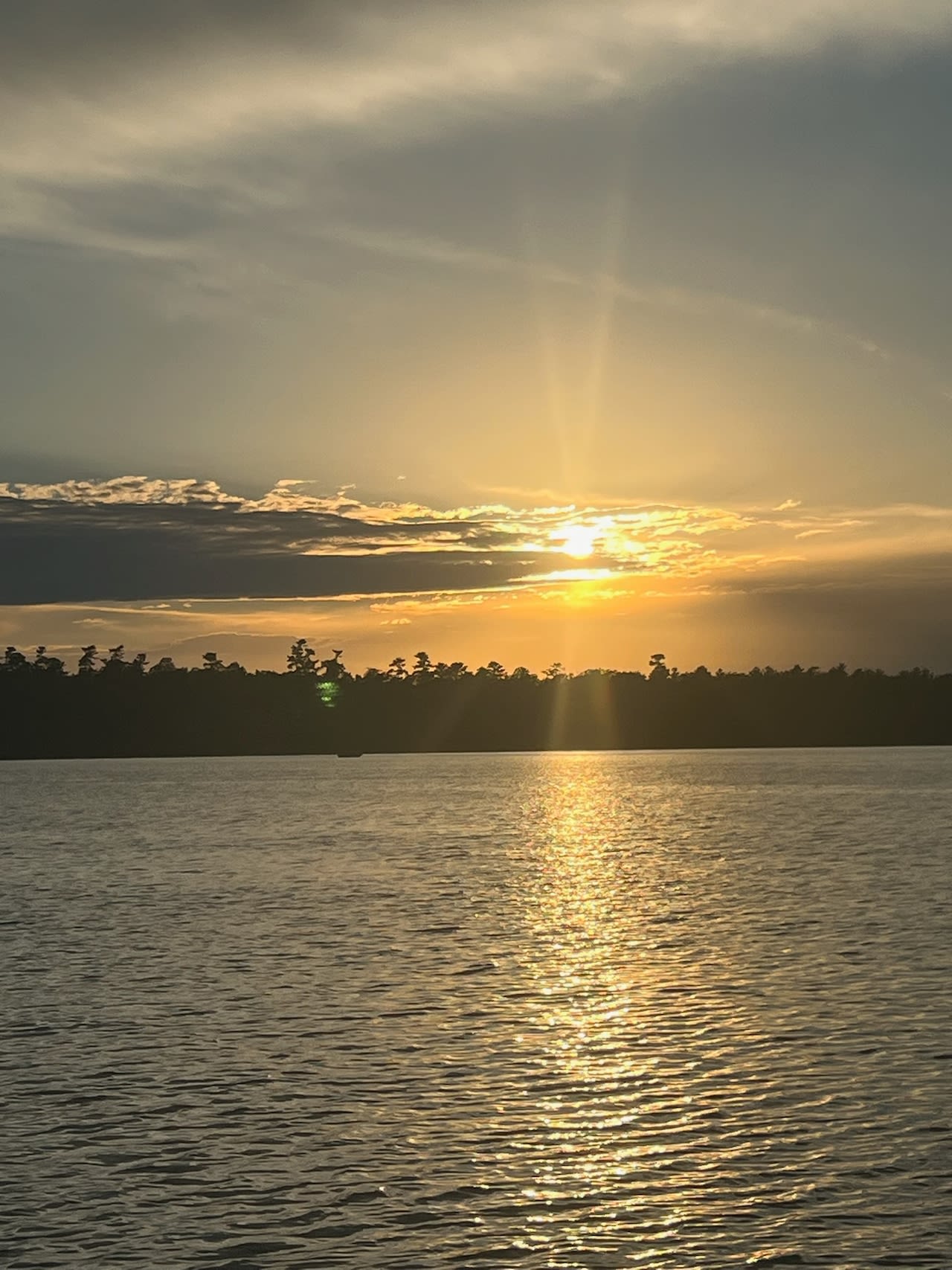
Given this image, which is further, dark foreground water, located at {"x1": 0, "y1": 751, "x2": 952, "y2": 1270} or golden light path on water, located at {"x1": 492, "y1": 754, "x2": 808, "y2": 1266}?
golden light path on water, located at {"x1": 492, "y1": 754, "x2": 808, "y2": 1266}

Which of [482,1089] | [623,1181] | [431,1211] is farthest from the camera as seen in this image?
[482,1089]

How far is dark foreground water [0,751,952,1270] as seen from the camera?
21266mm

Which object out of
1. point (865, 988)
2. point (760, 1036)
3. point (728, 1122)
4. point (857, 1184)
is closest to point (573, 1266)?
point (857, 1184)

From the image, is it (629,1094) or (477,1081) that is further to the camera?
(477,1081)

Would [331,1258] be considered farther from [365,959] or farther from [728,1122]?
[365,959]

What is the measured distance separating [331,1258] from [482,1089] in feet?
32.7

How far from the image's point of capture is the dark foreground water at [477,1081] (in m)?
21.3

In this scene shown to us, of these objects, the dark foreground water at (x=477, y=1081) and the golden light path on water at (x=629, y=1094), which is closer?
the dark foreground water at (x=477, y=1081)

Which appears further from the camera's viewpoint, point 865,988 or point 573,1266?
point 865,988

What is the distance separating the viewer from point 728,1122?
27.1 metres

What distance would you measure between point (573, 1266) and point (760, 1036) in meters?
15.9

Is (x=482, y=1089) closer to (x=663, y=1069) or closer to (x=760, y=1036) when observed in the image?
(x=663, y=1069)

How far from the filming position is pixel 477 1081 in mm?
30531

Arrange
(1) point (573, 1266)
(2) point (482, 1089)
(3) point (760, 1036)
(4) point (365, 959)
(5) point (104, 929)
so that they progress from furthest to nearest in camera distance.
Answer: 1. (5) point (104, 929)
2. (4) point (365, 959)
3. (3) point (760, 1036)
4. (2) point (482, 1089)
5. (1) point (573, 1266)
